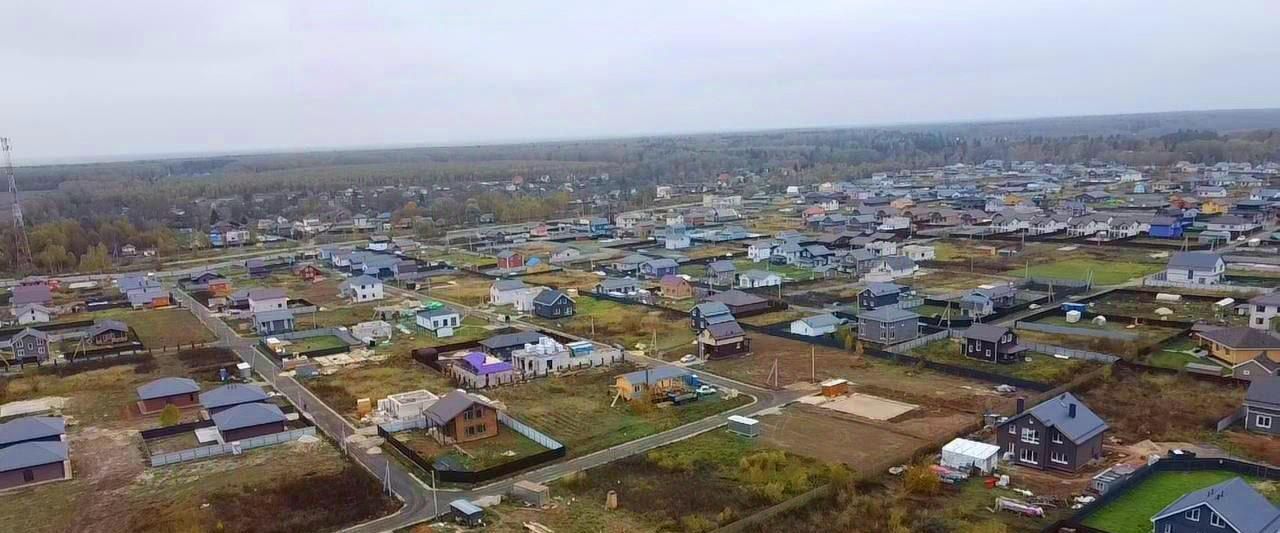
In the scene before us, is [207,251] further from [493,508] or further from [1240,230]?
[1240,230]

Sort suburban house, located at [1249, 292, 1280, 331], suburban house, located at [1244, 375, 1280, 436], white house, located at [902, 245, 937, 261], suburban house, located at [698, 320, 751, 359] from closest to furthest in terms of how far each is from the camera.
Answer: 1. suburban house, located at [1244, 375, 1280, 436]
2. suburban house, located at [698, 320, 751, 359]
3. suburban house, located at [1249, 292, 1280, 331]
4. white house, located at [902, 245, 937, 261]

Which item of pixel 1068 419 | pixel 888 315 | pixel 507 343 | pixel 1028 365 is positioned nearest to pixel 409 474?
pixel 507 343

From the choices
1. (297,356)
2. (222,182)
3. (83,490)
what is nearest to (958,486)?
(83,490)

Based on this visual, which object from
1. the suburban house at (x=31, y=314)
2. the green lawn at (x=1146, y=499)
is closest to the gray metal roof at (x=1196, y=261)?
the green lawn at (x=1146, y=499)

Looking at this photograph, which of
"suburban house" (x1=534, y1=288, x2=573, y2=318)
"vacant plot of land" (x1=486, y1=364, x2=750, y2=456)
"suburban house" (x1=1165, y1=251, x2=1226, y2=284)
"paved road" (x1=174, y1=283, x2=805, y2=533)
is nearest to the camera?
"paved road" (x1=174, y1=283, x2=805, y2=533)

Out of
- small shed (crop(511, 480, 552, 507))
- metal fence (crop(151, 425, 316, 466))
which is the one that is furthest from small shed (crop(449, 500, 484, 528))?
metal fence (crop(151, 425, 316, 466))

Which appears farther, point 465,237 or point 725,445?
point 465,237

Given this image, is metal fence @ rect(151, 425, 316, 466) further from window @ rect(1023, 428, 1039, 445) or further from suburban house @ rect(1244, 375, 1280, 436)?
suburban house @ rect(1244, 375, 1280, 436)
